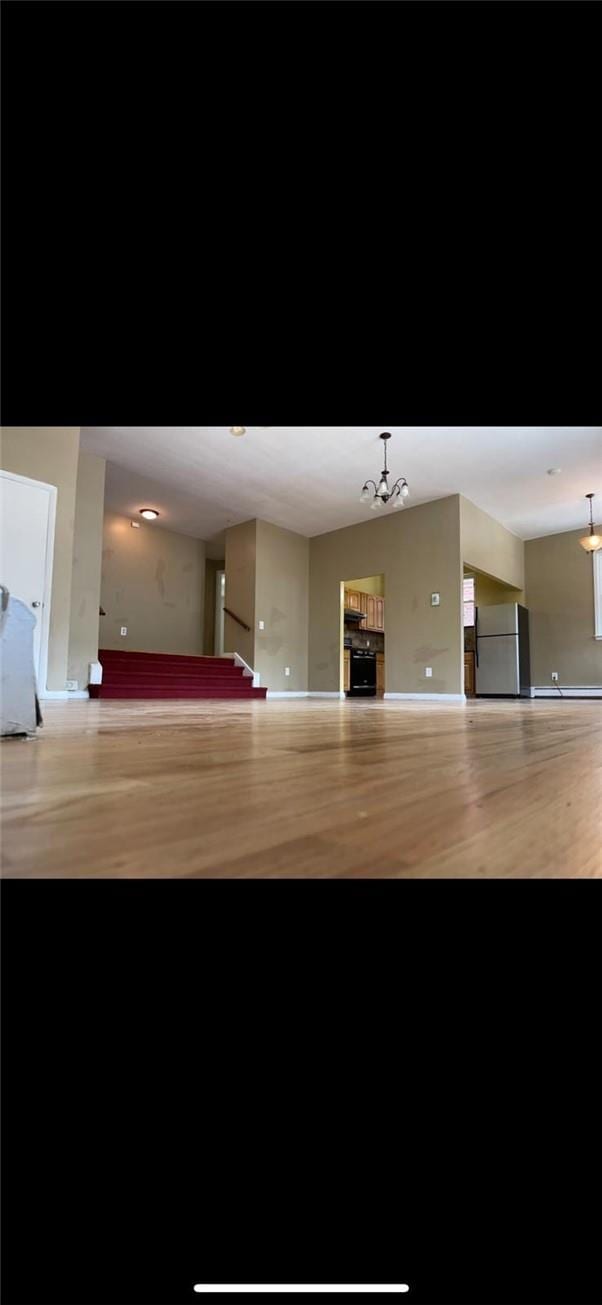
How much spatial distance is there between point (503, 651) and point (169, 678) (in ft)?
15.2

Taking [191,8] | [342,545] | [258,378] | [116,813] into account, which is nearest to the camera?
[116,813]

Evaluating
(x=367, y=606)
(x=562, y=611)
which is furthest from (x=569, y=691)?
(x=367, y=606)

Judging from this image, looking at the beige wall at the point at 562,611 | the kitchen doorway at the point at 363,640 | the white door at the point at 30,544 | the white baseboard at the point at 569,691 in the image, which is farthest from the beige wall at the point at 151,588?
the white baseboard at the point at 569,691

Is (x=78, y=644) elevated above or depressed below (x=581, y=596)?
below

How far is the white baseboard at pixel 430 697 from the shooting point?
589 cm

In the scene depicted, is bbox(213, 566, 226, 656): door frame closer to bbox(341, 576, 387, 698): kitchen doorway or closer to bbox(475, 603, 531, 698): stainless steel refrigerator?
bbox(341, 576, 387, 698): kitchen doorway

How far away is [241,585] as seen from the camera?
7.37 metres

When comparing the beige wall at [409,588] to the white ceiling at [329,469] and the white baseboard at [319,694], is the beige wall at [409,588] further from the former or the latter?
the white ceiling at [329,469]

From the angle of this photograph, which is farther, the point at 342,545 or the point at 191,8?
the point at 342,545
